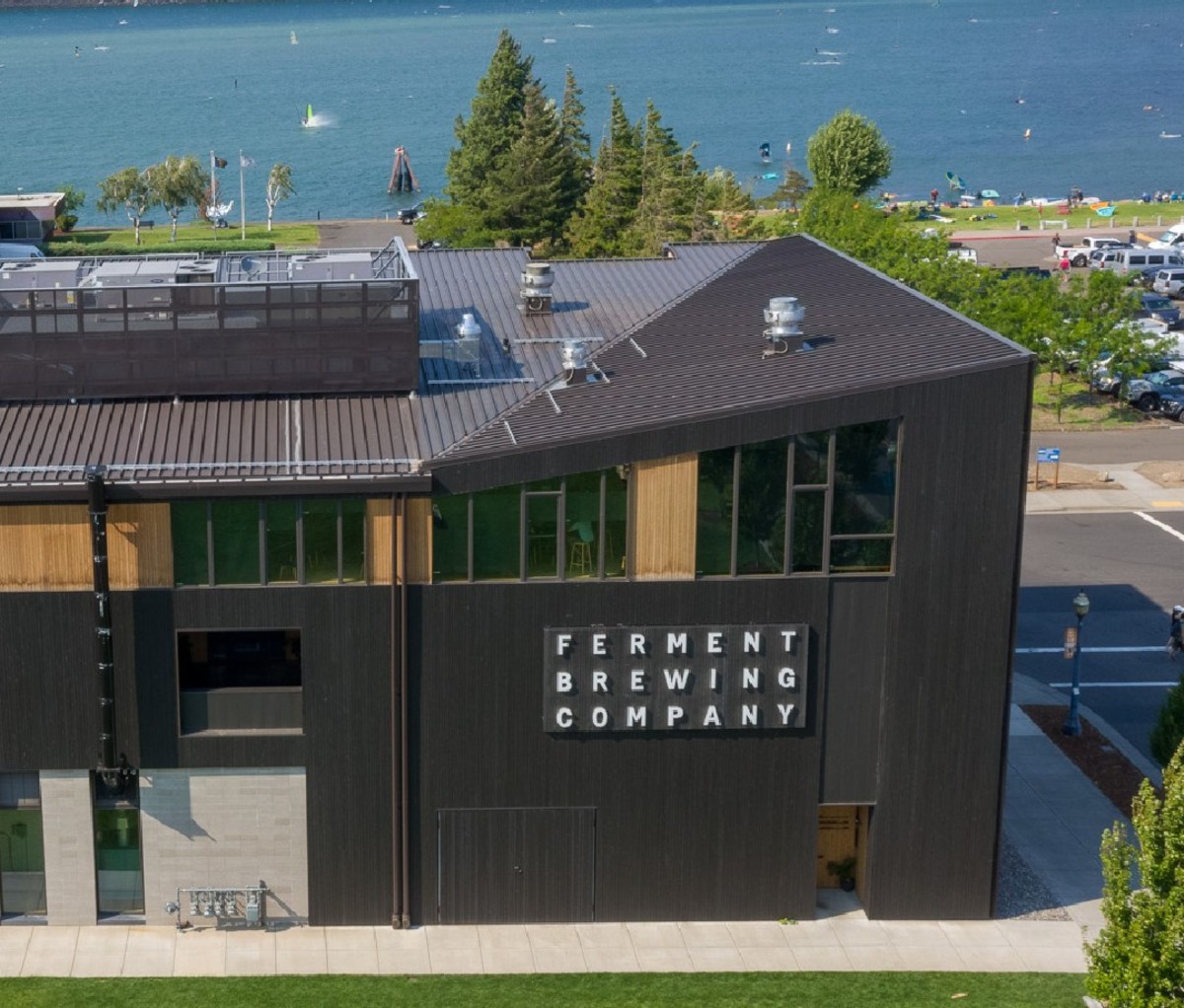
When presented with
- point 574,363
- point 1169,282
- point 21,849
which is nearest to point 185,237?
point 1169,282

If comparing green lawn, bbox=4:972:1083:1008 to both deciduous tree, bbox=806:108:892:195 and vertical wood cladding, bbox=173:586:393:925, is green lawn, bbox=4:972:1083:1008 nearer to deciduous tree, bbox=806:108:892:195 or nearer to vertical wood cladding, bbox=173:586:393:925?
vertical wood cladding, bbox=173:586:393:925

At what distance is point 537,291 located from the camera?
36219mm

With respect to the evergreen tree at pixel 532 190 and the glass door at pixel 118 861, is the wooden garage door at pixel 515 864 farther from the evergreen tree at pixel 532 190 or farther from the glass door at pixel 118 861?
the evergreen tree at pixel 532 190

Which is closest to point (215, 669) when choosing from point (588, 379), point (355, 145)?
point (588, 379)

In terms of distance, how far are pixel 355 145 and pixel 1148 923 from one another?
173559 mm

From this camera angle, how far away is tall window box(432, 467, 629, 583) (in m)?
28.9

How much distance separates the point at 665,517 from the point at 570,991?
759cm

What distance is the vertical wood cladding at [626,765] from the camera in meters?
29.4

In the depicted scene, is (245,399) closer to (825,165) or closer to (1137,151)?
(825,165)

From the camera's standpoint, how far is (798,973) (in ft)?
95.2

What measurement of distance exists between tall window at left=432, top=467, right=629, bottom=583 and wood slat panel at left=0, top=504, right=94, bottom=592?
5.51 metres

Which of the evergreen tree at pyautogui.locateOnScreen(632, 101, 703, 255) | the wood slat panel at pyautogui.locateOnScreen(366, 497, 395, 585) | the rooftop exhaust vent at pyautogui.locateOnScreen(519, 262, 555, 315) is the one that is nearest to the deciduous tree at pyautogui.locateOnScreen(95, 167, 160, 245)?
the evergreen tree at pyautogui.locateOnScreen(632, 101, 703, 255)

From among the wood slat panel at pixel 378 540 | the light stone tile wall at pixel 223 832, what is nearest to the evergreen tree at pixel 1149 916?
the wood slat panel at pixel 378 540

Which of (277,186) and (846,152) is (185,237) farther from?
(846,152)
